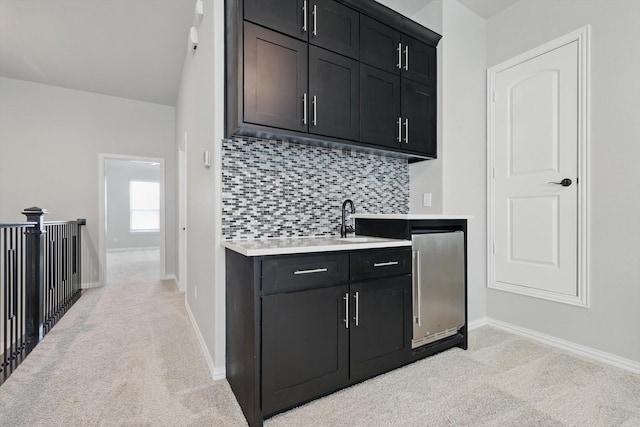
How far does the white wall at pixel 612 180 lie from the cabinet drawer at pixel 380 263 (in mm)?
1463

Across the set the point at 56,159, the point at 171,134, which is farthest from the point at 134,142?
→ the point at 56,159

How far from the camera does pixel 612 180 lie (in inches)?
84.6

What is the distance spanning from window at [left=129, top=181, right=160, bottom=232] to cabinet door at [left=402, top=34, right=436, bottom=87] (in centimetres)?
843

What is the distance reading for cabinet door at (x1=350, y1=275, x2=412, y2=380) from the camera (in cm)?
180

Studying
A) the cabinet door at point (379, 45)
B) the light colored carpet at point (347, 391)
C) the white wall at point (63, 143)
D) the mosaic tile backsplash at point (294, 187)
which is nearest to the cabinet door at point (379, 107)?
the cabinet door at point (379, 45)

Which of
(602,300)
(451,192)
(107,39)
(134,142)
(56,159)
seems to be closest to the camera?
(602,300)

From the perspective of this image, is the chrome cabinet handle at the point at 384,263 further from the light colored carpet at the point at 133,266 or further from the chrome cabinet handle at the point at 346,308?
the light colored carpet at the point at 133,266

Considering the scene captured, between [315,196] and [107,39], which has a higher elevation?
[107,39]

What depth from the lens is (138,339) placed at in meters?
2.58

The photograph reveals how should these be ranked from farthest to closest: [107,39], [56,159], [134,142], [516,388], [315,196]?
[134,142] → [56,159] → [107,39] → [315,196] → [516,388]

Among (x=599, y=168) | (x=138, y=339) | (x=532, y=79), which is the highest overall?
(x=532, y=79)

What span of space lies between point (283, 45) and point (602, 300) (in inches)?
113

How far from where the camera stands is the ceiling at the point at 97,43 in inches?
109

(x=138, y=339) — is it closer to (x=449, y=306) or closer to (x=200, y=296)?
(x=200, y=296)
